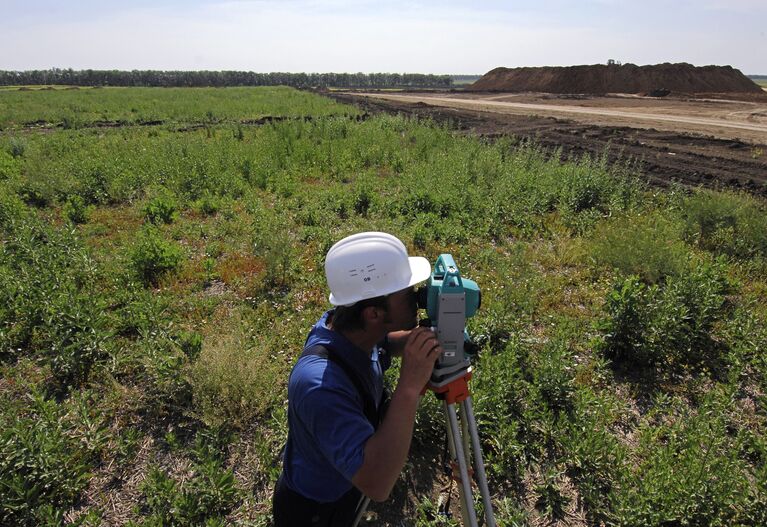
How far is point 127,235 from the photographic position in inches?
272

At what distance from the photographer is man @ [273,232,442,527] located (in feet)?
4.51

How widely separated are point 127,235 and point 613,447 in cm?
725

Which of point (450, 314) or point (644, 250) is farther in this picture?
point (644, 250)

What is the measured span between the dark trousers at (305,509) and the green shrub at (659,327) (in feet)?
10.2

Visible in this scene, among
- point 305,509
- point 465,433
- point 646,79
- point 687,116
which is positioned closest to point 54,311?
point 305,509

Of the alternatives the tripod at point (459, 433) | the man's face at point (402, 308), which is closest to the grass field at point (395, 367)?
the tripod at point (459, 433)

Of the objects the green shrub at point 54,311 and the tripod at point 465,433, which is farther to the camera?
the green shrub at point 54,311

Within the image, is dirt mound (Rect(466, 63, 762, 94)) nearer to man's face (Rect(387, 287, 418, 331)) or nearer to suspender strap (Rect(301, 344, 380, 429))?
man's face (Rect(387, 287, 418, 331))

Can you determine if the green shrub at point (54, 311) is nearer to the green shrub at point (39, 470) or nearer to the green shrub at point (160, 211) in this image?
the green shrub at point (39, 470)

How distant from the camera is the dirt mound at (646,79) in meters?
40.8

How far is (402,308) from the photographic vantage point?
169 centimetres

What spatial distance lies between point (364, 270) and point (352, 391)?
1.43 ft

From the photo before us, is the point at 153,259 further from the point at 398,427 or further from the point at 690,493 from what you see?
the point at 690,493

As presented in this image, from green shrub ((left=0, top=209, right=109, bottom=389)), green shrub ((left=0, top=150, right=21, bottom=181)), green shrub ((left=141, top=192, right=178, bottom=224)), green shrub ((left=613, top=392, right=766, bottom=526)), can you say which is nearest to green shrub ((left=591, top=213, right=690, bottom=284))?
green shrub ((left=613, top=392, right=766, bottom=526))
